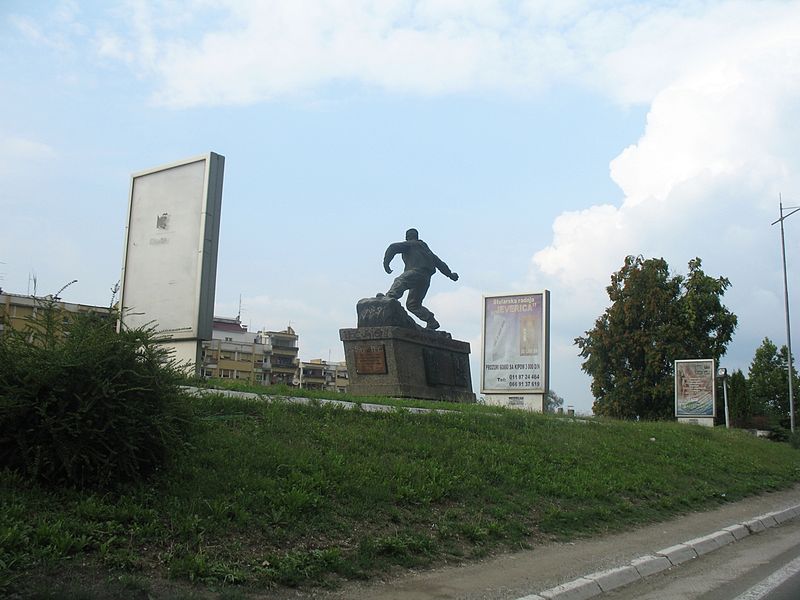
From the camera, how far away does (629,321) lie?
46.2 metres

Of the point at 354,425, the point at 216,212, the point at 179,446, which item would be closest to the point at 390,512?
the point at 179,446

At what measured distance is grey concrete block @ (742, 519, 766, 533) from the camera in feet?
36.9

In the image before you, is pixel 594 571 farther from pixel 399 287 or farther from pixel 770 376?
pixel 770 376

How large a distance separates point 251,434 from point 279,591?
11.3ft

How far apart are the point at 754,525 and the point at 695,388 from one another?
66.4ft

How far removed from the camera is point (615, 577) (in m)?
7.44

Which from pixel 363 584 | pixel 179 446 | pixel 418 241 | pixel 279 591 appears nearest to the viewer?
pixel 279 591

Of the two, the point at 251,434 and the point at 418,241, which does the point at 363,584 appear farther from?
the point at 418,241

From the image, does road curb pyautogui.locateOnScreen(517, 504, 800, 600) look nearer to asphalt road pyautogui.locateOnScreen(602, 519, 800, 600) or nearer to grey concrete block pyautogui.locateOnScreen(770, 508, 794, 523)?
asphalt road pyautogui.locateOnScreen(602, 519, 800, 600)

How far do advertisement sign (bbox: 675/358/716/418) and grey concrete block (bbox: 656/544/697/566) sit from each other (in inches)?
879

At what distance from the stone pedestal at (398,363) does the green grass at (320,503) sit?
443cm

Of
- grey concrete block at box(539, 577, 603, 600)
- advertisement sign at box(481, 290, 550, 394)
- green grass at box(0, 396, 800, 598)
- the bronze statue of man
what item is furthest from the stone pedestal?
grey concrete block at box(539, 577, 603, 600)

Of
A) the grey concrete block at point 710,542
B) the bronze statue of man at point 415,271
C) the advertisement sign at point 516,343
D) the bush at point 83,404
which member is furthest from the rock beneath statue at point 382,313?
the bush at point 83,404

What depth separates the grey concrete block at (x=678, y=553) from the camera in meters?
8.64
